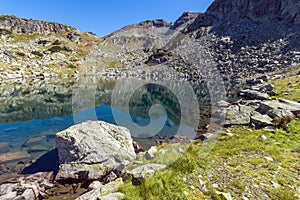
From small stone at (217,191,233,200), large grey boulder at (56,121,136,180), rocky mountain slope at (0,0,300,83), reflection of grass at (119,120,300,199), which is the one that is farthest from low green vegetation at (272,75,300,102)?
rocky mountain slope at (0,0,300,83)

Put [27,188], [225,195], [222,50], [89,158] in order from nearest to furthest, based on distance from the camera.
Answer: [225,195]
[27,188]
[89,158]
[222,50]

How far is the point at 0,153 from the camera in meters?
15.9

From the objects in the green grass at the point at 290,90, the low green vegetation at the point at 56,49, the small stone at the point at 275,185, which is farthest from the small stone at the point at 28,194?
the low green vegetation at the point at 56,49

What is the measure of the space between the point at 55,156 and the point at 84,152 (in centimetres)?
432

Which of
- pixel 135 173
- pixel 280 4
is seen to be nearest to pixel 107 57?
pixel 280 4

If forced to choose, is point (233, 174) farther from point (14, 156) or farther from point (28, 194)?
point (14, 156)

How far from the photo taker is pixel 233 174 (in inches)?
290

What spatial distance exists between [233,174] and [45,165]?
1261 centimetres

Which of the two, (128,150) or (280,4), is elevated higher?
(280,4)

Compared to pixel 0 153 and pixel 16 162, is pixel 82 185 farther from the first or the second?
pixel 0 153

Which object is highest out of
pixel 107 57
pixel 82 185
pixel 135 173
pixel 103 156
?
pixel 107 57

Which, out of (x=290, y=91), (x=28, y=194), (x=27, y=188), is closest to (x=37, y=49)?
(x=27, y=188)

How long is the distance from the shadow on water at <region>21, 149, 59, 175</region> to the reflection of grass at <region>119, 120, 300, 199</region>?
8.83 m

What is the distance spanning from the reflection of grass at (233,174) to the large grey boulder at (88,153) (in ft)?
16.8
